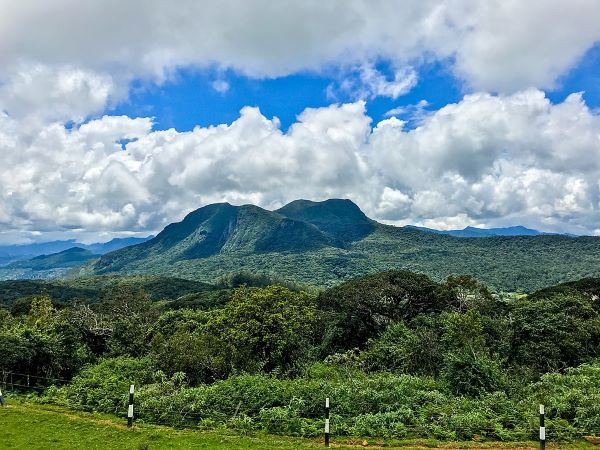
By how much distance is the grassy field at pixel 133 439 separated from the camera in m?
11.5

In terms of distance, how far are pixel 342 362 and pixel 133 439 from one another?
2142 centimetres

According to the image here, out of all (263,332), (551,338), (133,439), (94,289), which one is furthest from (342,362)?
(94,289)

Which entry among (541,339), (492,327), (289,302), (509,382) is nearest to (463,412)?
(509,382)

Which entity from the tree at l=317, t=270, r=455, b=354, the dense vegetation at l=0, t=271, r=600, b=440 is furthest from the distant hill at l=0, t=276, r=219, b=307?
the dense vegetation at l=0, t=271, r=600, b=440

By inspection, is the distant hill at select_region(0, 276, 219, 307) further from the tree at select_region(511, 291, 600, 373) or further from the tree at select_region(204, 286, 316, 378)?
the tree at select_region(511, 291, 600, 373)

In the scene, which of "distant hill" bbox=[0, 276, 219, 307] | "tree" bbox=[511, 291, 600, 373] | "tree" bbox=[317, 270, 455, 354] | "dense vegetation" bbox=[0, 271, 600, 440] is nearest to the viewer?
"dense vegetation" bbox=[0, 271, 600, 440]

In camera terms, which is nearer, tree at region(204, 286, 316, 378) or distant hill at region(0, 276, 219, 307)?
tree at region(204, 286, 316, 378)

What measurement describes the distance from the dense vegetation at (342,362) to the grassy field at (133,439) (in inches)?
31.8

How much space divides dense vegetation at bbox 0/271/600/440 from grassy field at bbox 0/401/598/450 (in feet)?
2.65

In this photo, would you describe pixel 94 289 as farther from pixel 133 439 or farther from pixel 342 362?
pixel 133 439

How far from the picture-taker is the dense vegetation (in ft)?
46.0

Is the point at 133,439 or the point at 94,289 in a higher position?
the point at 133,439

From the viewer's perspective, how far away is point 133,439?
11.9 meters

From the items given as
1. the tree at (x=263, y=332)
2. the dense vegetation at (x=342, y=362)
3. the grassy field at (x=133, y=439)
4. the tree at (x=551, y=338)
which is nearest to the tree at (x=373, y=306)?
the dense vegetation at (x=342, y=362)
